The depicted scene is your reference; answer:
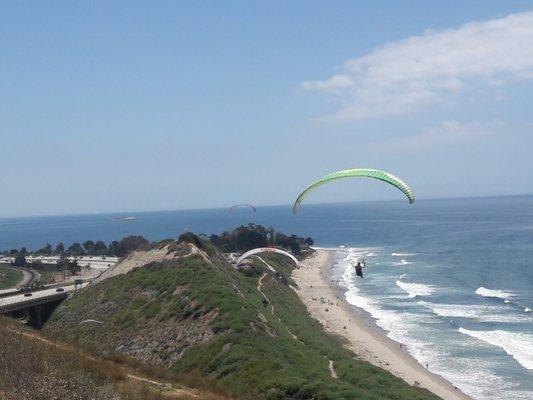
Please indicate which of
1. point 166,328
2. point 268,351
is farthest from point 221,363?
point 166,328

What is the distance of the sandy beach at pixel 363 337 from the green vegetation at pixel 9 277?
1455 inches

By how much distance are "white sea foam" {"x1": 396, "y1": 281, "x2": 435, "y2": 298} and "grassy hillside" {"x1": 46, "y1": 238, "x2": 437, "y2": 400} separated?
2488 centimetres

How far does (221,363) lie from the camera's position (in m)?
28.2

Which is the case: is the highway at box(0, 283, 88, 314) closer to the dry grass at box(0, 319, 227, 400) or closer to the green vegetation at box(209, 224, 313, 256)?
the dry grass at box(0, 319, 227, 400)

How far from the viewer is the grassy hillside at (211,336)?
25.6 m

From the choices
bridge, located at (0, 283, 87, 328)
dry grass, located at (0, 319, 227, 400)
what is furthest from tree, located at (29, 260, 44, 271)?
dry grass, located at (0, 319, 227, 400)

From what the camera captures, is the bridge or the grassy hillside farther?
the bridge

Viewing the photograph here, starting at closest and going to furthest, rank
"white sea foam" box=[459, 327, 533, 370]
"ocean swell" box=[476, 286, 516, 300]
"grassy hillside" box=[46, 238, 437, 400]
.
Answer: "grassy hillside" box=[46, 238, 437, 400], "white sea foam" box=[459, 327, 533, 370], "ocean swell" box=[476, 286, 516, 300]

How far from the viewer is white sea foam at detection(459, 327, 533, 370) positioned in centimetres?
4294

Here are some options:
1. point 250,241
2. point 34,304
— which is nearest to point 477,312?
point 34,304

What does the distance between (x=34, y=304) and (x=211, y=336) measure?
21545mm

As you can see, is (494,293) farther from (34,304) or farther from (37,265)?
(37,265)

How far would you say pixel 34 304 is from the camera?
4697 centimetres

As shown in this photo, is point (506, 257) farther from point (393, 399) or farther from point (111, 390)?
point (111, 390)
